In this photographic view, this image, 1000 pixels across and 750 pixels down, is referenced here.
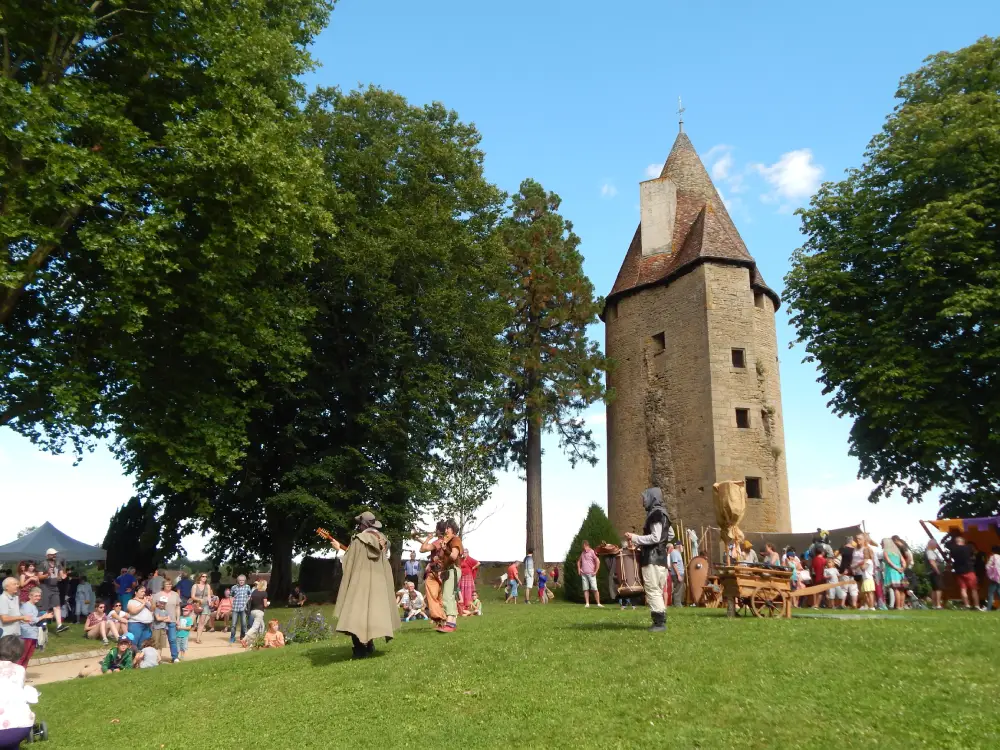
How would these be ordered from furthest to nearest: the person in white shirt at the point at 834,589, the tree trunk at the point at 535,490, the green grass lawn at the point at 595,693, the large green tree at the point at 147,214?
the tree trunk at the point at 535,490, the person in white shirt at the point at 834,589, the large green tree at the point at 147,214, the green grass lawn at the point at 595,693

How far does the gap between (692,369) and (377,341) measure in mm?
12475

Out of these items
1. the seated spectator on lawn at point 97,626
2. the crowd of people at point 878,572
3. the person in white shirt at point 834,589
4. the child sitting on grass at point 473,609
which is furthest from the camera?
the seated spectator on lawn at point 97,626

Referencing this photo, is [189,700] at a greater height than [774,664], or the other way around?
[774,664]

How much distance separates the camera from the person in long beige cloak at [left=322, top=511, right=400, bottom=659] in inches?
421

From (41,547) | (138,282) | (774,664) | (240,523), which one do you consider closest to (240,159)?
(138,282)

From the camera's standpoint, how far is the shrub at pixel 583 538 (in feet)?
83.9

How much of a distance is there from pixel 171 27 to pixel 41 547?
2006cm

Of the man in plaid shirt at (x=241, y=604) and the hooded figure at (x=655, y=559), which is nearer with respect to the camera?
the hooded figure at (x=655, y=559)

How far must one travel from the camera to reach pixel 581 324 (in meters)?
34.3

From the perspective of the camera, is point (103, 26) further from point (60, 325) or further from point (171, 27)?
point (60, 325)

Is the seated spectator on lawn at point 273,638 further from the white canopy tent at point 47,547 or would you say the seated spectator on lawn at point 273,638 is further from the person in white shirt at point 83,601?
the white canopy tent at point 47,547

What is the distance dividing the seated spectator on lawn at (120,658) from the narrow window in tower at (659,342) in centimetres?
2368

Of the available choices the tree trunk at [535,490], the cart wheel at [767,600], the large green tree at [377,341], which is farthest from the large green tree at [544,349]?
the cart wheel at [767,600]

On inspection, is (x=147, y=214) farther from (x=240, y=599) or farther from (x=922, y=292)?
(x=922, y=292)
